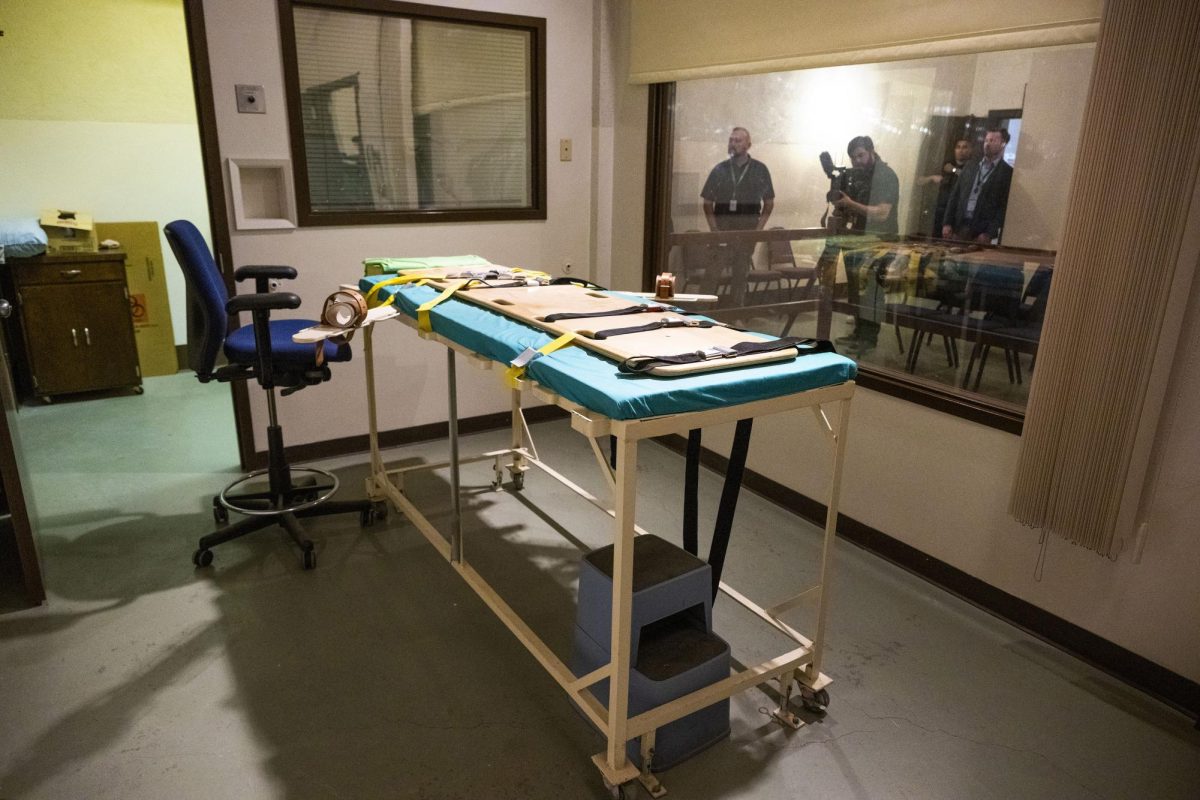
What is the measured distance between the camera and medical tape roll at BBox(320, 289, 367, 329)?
7.57 ft

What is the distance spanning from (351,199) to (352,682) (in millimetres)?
2417

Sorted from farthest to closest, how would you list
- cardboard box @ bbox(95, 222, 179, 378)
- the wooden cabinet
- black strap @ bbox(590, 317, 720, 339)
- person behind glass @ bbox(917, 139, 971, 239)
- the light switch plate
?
cardboard box @ bbox(95, 222, 179, 378) < the wooden cabinet < the light switch plate < person behind glass @ bbox(917, 139, 971, 239) < black strap @ bbox(590, 317, 720, 339)

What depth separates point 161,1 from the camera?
15.8ft

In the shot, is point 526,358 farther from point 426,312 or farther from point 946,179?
point 946,179

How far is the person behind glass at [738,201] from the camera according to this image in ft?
12.2

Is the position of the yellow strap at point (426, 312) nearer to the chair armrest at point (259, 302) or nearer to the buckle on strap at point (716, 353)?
the chair armrest at point (259, 302)

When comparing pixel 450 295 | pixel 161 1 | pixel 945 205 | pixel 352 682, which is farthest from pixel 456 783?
pixel 161 1

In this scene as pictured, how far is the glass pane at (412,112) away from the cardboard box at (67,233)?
1.83 m

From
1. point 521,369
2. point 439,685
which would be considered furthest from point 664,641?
point 521,369

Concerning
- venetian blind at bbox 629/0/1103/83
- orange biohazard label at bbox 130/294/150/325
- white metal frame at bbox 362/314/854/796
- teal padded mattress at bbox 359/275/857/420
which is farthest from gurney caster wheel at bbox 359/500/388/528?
orange biohazard label at bbox 130/294/150/325

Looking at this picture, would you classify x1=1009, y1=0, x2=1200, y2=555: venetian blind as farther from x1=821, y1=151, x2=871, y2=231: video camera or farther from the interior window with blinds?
the interior window with blinds

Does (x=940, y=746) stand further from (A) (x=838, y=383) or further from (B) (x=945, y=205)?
(B) (x=945, y=205)

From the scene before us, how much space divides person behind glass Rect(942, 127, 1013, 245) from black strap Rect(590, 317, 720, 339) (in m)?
1.22

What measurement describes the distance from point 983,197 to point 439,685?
246 cm
